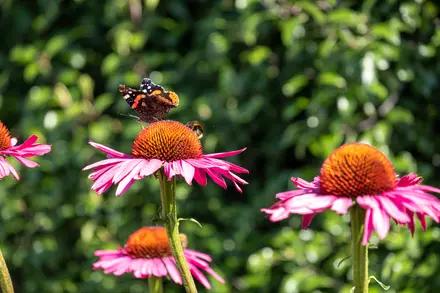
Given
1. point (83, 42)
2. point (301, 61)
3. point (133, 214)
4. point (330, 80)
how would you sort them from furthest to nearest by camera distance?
point (83, 42) → point (133, 214) → point (301, 61) → point (330, 80)

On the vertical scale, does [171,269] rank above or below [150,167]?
below

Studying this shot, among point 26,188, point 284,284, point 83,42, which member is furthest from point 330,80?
point 26,188

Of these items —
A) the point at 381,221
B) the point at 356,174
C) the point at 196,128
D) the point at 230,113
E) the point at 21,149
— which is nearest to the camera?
the point at 381,221

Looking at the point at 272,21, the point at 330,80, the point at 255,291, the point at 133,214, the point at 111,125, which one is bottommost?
the point at 255,291

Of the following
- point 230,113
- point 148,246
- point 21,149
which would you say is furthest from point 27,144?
point 230,113

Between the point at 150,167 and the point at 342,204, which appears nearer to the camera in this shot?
the point at 342,204

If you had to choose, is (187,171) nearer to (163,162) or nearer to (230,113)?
(163,162)

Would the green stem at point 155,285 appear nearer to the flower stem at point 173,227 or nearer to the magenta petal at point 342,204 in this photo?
the flower stem at point 173,227

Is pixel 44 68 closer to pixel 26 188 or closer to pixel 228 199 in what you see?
pixel 26 188

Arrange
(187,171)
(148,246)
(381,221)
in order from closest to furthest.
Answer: (381,221)
(187,171)
(148,246)
